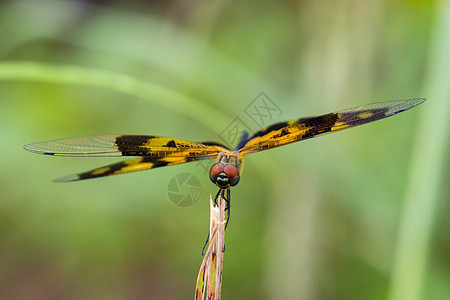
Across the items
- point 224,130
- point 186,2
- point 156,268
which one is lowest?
point 156,268

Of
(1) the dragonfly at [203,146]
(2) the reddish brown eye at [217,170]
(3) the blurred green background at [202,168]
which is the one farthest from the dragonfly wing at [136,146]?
(3) the blurred green background at [202,168]

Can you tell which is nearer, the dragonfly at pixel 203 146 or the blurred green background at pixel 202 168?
the dragonfly at pixel 203 146

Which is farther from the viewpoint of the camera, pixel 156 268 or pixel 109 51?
pixel 109 51

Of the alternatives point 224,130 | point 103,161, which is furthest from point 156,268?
point 224,130

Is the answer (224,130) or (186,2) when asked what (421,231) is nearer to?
(224,130)

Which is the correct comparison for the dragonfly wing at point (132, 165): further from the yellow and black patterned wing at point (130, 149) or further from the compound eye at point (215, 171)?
the compound eye at point (215, 171)

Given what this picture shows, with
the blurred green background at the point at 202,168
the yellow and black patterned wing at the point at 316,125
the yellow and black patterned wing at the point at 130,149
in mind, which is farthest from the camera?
the blurred green background at the point at 202,168

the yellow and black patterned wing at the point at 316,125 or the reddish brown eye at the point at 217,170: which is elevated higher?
the yellow and black patterned wing at the point at 316,125
